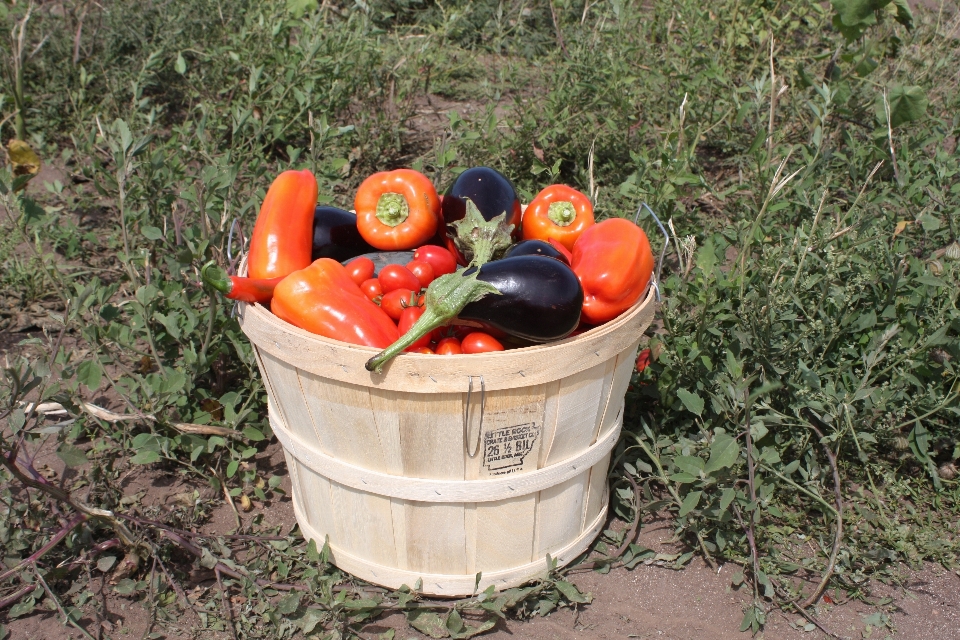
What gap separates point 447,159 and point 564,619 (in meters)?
1.78

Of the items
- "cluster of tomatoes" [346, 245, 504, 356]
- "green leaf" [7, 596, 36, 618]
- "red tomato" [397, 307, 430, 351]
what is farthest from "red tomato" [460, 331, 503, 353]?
"green leaf" [7, 596, 36, 618]

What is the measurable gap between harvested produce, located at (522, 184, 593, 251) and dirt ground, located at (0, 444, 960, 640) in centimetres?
108

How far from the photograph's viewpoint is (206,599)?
2.48 meters

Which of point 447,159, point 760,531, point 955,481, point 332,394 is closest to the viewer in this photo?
point 332,394

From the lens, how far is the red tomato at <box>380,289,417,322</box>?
7.64 feet

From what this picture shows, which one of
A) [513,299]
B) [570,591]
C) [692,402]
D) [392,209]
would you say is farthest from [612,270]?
[570,591]

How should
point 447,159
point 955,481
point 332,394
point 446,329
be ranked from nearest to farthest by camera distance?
point 332,394 → point 446,329 → point 955,481 → point 447,159

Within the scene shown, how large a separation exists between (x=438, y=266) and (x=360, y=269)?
0.79 ft

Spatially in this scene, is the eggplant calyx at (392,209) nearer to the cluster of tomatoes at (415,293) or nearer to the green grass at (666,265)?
the cluster of tomatoes at (415,293)

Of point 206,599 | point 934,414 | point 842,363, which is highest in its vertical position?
Result: point 842,363

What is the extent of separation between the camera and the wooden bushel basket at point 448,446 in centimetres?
204

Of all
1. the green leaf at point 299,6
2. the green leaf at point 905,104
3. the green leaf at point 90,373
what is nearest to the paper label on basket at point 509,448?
the green leaf at point 90,373

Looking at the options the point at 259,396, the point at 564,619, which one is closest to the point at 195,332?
the point at 259,396

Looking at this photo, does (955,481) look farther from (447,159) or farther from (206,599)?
(206,599)
